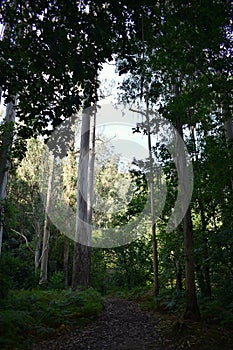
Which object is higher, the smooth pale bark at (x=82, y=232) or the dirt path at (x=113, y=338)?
the smooth pale bark at (x=82, y=232)

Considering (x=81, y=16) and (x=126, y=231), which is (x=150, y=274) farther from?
(x=81, y=16)

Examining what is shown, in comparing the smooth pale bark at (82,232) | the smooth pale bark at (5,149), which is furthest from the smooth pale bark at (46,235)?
the smooth pale bark at (5,149)

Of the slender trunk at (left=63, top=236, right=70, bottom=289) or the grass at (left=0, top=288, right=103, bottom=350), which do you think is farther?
the slender trunk at (left=63, top=236, right=70, bottom=289)

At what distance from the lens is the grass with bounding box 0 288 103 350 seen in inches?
194

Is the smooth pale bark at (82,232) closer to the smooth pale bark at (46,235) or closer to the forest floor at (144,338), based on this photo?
the forest floor at (144,338)

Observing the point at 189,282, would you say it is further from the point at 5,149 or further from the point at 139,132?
the point at 5,149

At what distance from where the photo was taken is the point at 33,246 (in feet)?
66.0

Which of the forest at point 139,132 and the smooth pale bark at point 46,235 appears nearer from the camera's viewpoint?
the forest at point 139,132

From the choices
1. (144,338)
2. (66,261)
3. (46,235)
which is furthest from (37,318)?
(66,261)

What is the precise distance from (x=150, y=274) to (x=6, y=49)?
1642 cm

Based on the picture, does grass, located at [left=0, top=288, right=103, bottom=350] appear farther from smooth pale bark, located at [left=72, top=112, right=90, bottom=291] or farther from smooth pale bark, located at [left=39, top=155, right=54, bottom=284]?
smooth pale bark, located at [left=39, top=155, right=54, bottom=284]

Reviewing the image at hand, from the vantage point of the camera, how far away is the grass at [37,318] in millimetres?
4930

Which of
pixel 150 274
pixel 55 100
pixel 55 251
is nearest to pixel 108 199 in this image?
pixel 55 251

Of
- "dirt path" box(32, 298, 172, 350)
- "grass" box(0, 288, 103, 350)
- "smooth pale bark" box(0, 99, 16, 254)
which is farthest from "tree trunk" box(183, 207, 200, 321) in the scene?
"smooth pale bark" box(0, 99, 16, 254)
